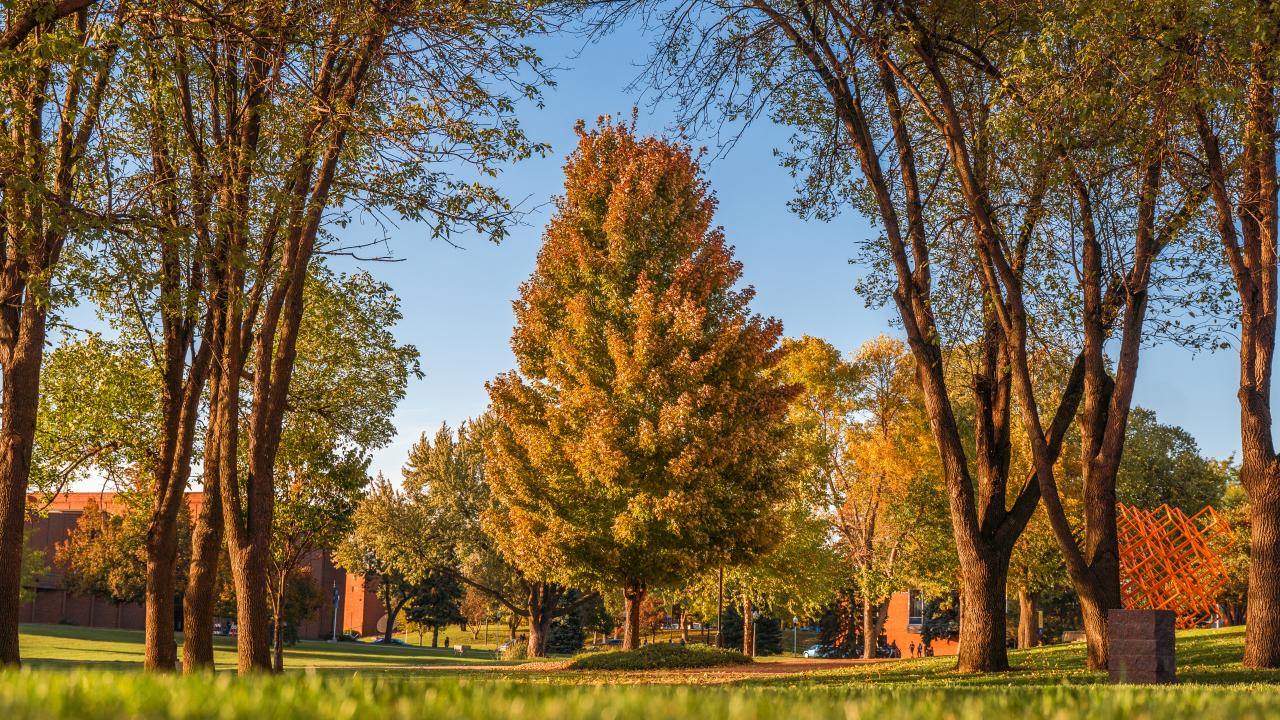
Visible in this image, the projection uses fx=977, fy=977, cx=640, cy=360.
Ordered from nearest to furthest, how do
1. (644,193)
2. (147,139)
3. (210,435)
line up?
(147,139), (210,435), (644,193)

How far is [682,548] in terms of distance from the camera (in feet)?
77.9

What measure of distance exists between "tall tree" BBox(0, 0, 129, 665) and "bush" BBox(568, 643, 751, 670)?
13207 millimetres

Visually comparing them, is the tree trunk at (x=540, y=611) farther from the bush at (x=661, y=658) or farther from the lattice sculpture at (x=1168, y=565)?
the lattice sculpture at (x=1168, y=565)

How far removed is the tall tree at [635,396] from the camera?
23.2 metres

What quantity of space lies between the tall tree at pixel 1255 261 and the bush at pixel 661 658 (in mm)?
11748

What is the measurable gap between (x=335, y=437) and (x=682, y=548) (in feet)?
33.5

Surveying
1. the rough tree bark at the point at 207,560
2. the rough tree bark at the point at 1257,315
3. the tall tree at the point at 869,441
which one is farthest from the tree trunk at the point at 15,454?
the tall tree at the point at 869,441

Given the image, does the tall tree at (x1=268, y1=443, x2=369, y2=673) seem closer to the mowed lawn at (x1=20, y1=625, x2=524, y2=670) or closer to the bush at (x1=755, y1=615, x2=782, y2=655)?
the mowed lawn at (x1=20, y1=625, x2=524, y2=670)

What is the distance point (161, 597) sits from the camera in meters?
15.9

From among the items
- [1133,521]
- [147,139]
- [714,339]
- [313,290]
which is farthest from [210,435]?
[1133,521]

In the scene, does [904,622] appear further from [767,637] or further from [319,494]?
[319,494]

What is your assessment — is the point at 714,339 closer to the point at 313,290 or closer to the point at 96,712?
the point at 313,290

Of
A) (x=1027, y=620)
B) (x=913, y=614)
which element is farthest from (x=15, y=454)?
(x=913, y=614)

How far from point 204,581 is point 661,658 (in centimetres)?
1122
